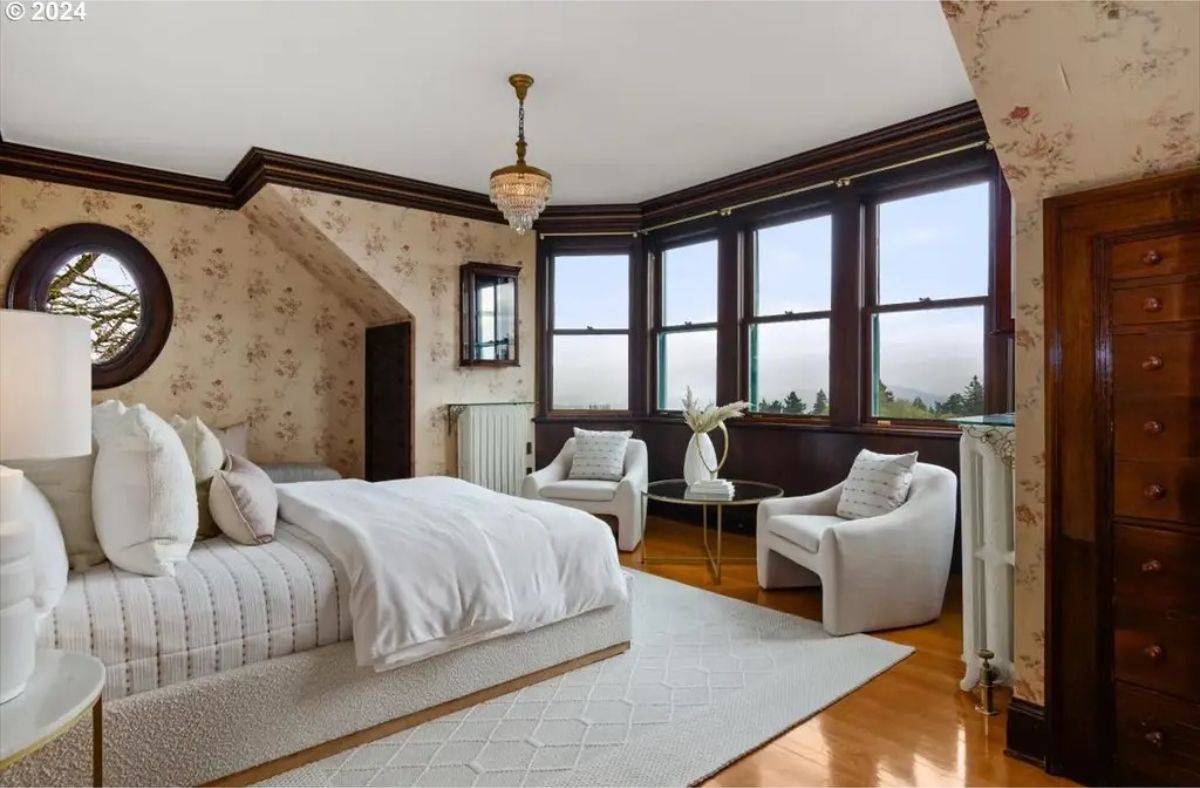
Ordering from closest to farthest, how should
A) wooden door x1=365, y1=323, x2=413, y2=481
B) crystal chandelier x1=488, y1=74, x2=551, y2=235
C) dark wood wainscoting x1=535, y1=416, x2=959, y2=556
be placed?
crystal chandelier x1=488, y1=74, x2=551, y2=235
dark wood wainscoting x1=535, y1=416, x2=959, y2=556
wooden door x1=365, y1=323, x2=413, y2=481

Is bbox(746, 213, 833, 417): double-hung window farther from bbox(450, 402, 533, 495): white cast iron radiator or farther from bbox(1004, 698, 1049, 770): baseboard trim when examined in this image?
bbox(1004, 698, 1049, 770): baseboard trim

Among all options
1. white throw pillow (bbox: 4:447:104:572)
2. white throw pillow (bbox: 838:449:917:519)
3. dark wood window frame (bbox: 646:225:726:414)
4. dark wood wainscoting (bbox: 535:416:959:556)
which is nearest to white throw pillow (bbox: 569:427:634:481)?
dark wood wainscoting (bbox: 535:416:959:556)

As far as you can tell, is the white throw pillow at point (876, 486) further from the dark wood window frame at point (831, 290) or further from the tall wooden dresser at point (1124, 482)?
the tall wooden dresser at point (1124, 482)

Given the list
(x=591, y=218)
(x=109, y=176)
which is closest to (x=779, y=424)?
(x=591, y=218)

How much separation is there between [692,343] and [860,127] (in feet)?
6.68

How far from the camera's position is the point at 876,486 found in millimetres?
3473

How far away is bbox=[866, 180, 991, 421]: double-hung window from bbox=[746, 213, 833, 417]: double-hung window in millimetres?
355

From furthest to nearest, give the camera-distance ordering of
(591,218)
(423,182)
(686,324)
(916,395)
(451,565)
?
(591,218) < (686,324) < (423,182) < (916,395) < (451,565)

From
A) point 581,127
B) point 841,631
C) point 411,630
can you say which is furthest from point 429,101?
point 841,631

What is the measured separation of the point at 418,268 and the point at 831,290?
290 centimetres

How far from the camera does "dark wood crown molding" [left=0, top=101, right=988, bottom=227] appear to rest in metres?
3.92

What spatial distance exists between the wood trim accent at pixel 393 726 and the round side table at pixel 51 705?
0.54 metres

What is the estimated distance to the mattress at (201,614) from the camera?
1818 mm

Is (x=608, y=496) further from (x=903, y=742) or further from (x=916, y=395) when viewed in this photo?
(x=903, y=742)
